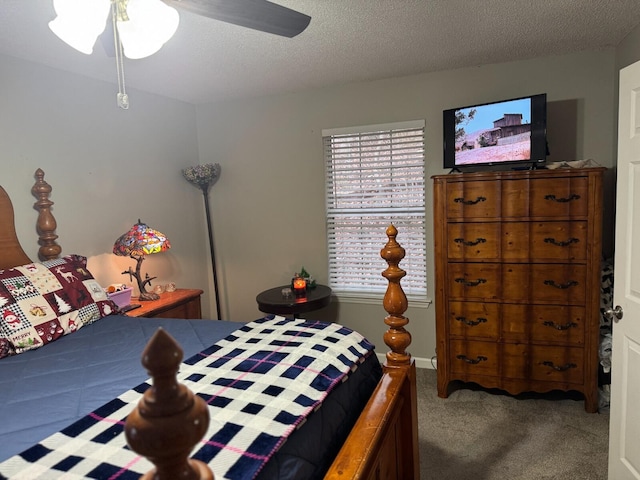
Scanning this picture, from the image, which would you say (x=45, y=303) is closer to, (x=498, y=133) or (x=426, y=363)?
(x=426, y=363)

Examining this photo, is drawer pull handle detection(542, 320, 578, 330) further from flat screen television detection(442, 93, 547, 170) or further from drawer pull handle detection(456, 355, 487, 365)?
flat screen television detection(442, 93, 547, 170)

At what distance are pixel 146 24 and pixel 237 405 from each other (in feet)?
4.28

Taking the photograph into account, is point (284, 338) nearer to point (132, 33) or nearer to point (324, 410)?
point (324, 410)

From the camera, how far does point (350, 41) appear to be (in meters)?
2.48

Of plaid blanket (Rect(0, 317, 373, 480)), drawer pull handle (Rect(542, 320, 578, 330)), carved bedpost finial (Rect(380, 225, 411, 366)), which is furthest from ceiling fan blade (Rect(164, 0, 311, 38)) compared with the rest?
drawer pull handle (Rect(542, 320, 578, 330))

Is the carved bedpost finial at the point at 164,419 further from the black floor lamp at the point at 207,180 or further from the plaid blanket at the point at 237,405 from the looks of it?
the black floor lamp at the point at 207,180

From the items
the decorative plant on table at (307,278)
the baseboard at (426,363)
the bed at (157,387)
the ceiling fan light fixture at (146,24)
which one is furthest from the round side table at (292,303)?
the ceiling fan light fixture at (146,24)

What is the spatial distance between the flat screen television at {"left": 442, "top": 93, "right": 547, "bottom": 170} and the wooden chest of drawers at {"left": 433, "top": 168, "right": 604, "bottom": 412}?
0.24m

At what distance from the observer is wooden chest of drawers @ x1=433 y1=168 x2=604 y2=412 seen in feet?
8.42

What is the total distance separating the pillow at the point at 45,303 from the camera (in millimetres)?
1857

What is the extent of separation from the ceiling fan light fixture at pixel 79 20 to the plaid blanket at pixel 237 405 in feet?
3.92

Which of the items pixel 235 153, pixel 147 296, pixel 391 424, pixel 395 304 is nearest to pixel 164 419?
pixel 391 424

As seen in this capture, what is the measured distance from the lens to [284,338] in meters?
1.69

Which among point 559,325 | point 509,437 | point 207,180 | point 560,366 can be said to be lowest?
point 509,437
